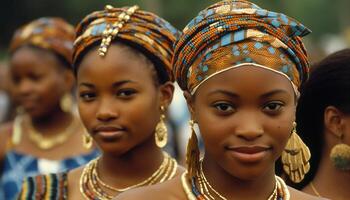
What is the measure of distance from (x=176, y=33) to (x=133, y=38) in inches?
14.2

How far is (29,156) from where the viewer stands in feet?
28.5

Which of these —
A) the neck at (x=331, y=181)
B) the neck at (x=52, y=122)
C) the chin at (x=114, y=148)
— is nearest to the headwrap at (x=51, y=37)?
the neck at (x=52, y=122)

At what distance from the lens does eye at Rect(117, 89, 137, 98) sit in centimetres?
593

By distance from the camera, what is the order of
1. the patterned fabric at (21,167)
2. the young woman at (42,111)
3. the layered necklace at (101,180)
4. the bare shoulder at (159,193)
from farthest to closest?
1. the young woman at (42,111)
2. the patterned fabric at (21,167)
3. the layered necklace at (101,180)
4. the bare shoulder at (159,193)

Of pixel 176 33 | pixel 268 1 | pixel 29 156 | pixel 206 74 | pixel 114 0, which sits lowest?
pixel 29 156

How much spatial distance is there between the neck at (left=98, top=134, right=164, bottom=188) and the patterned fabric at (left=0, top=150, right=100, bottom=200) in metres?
2.15

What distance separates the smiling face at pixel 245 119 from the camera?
461 cm

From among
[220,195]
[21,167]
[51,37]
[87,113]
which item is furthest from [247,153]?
[51,37]

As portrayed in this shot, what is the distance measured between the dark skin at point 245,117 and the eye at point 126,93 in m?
1.18

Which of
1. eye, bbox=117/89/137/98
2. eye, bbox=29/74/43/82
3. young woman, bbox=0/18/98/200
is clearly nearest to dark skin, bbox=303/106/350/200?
eye, bbox=117/89/137/98

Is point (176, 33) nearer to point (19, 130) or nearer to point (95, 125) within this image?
point (95, 125)

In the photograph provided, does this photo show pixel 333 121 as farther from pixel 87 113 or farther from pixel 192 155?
pixel 87 113

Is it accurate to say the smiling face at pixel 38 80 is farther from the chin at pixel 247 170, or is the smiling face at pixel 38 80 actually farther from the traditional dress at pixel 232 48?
the chin at pixel 247 170

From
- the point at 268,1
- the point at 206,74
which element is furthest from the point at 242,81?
the point at 268,1
